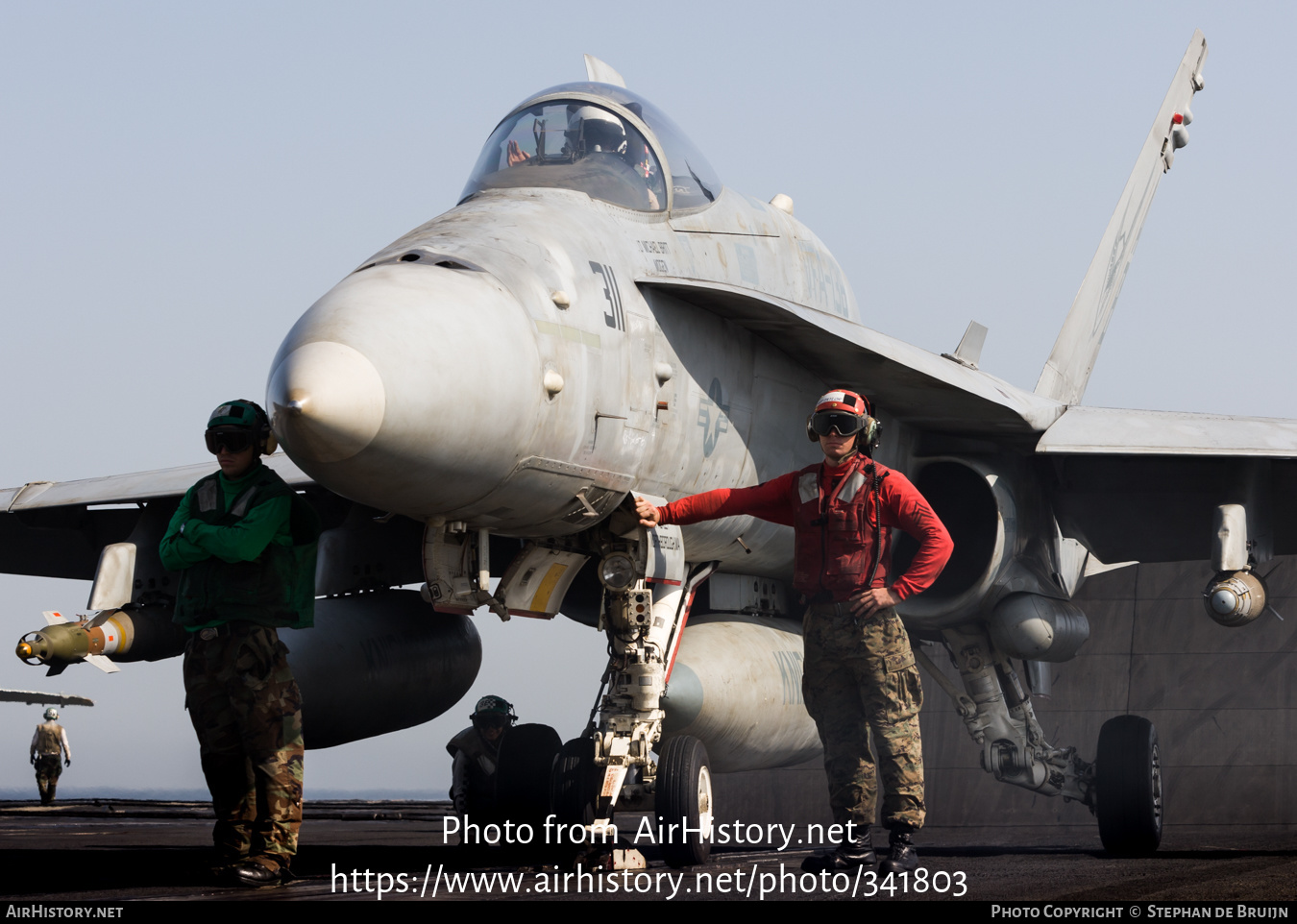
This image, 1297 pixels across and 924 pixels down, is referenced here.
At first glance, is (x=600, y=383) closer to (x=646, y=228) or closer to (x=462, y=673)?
(x=646, y=228)

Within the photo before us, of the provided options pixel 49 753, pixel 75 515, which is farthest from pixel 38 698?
pixel 75 515

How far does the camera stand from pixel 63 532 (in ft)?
33.4

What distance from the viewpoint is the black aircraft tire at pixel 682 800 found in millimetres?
6398

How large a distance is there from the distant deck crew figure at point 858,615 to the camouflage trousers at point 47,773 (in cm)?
2118

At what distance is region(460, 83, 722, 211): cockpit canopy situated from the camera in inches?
279

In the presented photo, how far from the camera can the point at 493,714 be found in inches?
404

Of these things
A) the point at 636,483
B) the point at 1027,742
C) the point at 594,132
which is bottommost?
the point at 1027,742

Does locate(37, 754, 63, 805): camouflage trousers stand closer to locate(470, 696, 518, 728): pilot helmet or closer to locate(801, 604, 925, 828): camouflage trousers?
locate(470, 696, 518, 728): pilot helmet

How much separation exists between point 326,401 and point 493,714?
5.90m

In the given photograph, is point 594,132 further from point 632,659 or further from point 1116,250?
point 1116,250

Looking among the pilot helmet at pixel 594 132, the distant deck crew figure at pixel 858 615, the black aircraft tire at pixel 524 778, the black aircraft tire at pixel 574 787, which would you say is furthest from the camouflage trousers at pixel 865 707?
the pilot helmet at pixel 594 132

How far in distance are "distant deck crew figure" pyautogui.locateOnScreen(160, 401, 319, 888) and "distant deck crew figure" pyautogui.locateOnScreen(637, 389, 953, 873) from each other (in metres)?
1.78
